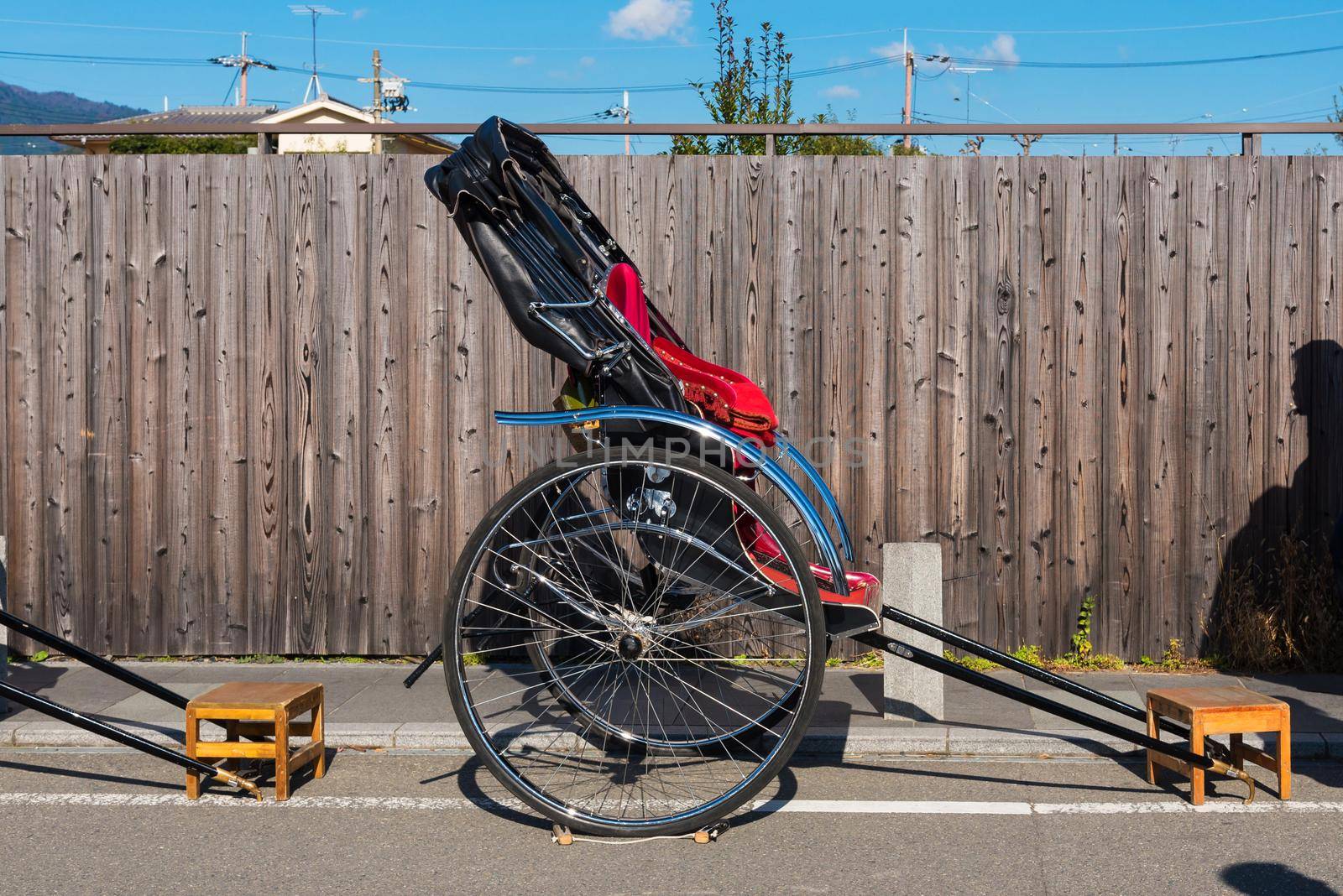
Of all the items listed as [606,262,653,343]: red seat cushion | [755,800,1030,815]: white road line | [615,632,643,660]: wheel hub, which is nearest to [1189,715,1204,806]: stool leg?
[755,800,1030,815]: white road line

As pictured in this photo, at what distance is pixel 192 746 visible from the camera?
4996mm

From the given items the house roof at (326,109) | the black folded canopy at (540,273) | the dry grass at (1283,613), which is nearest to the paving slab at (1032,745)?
the dry grass at (1283,613)

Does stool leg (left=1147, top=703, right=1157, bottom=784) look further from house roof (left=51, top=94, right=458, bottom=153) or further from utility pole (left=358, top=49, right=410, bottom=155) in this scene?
utility pole (left=358, top=49, right=410, bottom=155)

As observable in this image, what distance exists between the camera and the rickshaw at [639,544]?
180 inches

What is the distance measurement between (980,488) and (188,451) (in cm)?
463

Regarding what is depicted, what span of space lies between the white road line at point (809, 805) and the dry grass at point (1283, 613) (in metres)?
Result: 2.09

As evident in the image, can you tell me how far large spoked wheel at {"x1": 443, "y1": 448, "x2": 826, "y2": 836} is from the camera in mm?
4496

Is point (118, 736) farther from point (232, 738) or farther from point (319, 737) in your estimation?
point (319, 737)

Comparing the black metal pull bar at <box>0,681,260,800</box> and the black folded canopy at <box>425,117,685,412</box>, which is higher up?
the black folded canopy at <box>425,117,685,412</box>

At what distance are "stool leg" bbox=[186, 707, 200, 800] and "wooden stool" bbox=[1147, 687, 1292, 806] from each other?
398 cm

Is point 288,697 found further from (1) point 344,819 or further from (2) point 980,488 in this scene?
(2) point 980,488

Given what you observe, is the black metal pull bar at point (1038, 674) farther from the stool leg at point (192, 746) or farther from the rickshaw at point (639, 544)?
the stool leg at point (192, 746)

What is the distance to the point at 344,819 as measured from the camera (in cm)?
480

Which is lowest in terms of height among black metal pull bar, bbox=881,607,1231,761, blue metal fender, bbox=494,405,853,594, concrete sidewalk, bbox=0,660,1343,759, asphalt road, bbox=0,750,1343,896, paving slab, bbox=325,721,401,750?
asphalt road, bbox=0,750,1343,896
